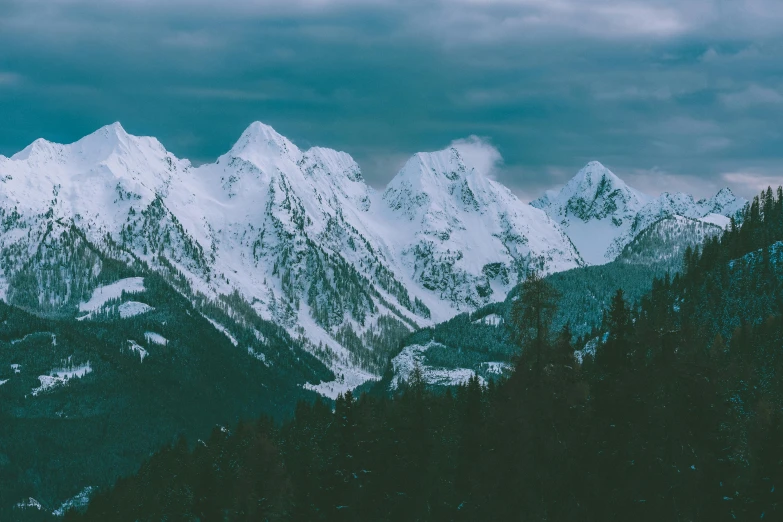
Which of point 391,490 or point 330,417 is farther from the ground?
point 330,417

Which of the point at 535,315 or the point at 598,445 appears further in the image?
the point at 598,445

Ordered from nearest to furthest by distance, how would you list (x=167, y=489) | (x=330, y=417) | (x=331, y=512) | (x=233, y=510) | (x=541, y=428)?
(x=541, y=428) → (x=331, y=512) → (x=233, y=510) → (x=167, y=489) → (x=330, y=417)

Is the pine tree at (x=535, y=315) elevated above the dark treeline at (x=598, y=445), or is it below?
above

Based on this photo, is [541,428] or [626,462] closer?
[541,428]

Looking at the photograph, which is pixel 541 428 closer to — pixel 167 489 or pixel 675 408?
pixel 675 408

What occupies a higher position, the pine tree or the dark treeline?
the pine tree

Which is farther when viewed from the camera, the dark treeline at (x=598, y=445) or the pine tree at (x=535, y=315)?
the pine tree at (x=535, y=315)

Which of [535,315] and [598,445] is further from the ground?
[535,315]

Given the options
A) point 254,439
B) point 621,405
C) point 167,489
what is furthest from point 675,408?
point 167,489

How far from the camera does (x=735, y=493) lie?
50.3 meters

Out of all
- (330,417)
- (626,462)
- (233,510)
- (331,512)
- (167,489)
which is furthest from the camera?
(330,417)

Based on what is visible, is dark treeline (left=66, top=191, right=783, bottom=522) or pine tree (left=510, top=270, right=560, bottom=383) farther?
pine tree (left=510, top=270, right=560, bottom=383)

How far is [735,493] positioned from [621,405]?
334 inches

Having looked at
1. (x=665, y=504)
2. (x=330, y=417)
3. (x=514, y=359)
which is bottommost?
(x=665, y=504)
